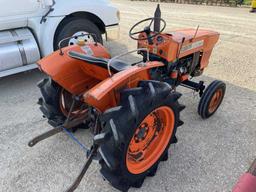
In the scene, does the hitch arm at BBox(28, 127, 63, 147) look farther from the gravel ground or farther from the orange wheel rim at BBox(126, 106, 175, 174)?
the orange wheel rim at BBox(126, 106, 175, 174)

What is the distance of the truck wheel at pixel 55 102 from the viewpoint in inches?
89.4

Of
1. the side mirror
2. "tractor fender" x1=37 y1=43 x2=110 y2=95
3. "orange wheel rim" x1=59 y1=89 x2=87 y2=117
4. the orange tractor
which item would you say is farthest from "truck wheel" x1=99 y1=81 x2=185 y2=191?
the side mirror

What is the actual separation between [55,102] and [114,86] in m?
0.96

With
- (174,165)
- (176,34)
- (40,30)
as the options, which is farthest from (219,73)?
(40,30)

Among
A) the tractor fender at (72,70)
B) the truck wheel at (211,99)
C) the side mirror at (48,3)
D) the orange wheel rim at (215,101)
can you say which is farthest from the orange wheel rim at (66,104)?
the side mirror at (48,3)

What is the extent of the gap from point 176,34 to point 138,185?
5.42 ft

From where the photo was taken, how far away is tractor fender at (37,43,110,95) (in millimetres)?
2062

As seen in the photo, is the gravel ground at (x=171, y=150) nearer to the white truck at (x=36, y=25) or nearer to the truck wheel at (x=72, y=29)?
the white truck at (x=36, y=25)

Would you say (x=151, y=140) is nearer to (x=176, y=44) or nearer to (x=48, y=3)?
(x=176, y=44)

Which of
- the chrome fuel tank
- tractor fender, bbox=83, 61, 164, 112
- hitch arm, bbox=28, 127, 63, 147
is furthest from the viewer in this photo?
the chrome fuel tank

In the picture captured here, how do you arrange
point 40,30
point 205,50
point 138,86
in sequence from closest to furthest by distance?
point 138,86
point 205,50
point 40,30

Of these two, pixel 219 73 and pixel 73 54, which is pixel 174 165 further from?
pixel 219 73

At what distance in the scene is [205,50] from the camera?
2918mm

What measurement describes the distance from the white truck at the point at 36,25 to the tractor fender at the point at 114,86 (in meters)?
1.58
